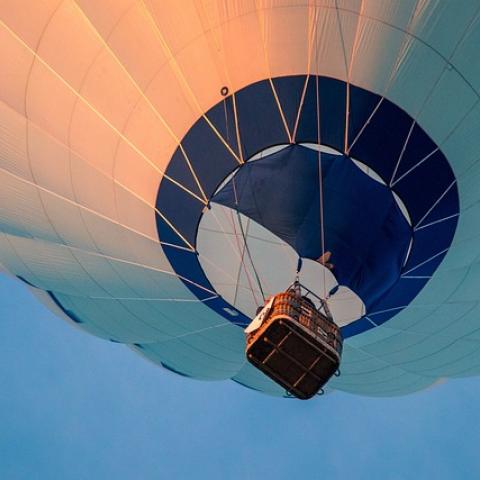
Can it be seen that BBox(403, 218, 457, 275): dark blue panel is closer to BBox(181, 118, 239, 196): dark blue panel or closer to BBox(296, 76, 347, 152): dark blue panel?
BBox(296, 76, 347, 152): dark blue panel

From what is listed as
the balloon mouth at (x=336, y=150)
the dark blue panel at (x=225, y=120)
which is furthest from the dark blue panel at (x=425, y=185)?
the dark blue panel at (x=225, y=120)

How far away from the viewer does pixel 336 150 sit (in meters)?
8.75

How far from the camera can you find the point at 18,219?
1087 cm

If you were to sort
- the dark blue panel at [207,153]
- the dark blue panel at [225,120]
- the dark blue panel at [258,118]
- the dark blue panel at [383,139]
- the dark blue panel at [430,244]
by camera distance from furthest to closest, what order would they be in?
the dark blue panel at [430,244] → the dark blue panel at [207,153] → the dark blue panel at [225,120] → the dark blue panel at [258,118] → the dark blue panel at [383,139]

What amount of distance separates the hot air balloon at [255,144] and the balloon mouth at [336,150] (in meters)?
0.02

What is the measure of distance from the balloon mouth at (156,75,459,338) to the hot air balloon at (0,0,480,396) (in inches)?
0.7

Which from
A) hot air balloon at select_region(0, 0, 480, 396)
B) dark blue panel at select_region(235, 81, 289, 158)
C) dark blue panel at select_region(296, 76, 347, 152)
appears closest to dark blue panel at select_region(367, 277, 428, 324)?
hot air balloon at select_region(0, 0, 480, 396)

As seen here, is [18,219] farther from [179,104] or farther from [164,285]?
[179,104]

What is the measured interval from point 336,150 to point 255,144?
90cm

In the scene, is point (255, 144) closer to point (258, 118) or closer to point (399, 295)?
point (258, 118)

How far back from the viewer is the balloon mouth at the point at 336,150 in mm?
8562

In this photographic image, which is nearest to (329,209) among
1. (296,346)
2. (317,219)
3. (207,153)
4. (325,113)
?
(317,219)

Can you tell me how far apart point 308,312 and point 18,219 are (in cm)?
462

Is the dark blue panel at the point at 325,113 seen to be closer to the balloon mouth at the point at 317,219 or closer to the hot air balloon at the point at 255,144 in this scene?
the hot air balloon at the point at 255,144
